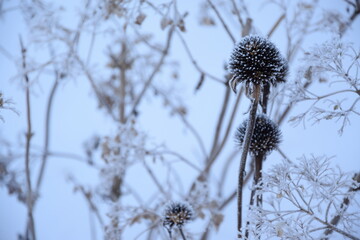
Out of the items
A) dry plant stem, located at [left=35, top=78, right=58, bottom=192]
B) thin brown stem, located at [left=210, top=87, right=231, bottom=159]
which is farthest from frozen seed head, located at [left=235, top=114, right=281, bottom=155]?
dry plant stem, located at [left=35, top=78, right=58, bottom=192]

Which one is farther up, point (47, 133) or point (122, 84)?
point (122, 84)

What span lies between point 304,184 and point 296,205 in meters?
0.06

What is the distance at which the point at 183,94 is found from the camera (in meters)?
1.36

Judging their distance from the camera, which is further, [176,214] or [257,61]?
[176,214]

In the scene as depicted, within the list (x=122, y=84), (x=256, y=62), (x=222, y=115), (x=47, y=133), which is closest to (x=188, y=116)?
(x=122, y=84)

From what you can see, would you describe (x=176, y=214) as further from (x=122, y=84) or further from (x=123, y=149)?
(x=122, y=84)

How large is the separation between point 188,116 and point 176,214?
2.72 ft

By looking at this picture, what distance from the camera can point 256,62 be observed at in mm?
477

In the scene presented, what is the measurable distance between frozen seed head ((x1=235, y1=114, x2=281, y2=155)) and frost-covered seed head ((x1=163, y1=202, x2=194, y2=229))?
6.9 inches

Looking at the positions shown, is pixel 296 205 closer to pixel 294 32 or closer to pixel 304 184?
pixel 304 184

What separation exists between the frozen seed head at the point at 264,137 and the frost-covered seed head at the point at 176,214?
0.18 m

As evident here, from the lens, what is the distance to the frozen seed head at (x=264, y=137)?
1.76 feet

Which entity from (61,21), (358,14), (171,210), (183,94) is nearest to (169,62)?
(183,94)

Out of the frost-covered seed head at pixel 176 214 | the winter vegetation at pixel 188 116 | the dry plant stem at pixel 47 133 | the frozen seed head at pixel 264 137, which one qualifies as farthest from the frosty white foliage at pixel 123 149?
the frozen seed head at pixel 264 137
